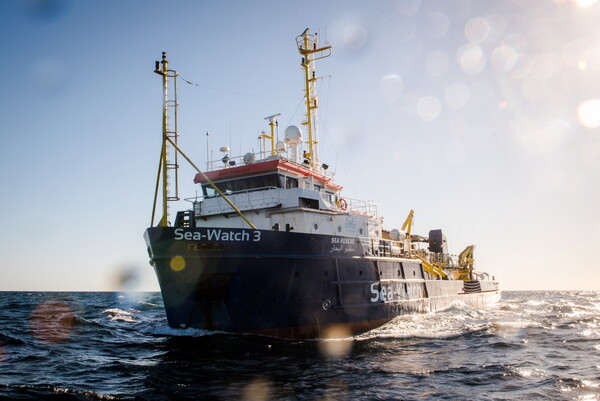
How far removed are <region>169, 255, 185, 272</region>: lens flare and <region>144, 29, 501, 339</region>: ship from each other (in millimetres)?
31

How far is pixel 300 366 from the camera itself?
11.0 meters

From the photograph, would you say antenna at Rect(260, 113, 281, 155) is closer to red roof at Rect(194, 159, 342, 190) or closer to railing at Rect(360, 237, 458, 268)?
red roof at Rect(194, 159, 342, 190)

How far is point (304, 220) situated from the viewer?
1625 centimetres

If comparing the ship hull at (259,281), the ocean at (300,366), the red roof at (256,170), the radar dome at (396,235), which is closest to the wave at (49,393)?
the ocean at (300,366)

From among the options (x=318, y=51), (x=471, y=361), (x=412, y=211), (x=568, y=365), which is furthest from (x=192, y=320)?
(x=412, y=211)

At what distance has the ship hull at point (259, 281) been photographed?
43.8 ft

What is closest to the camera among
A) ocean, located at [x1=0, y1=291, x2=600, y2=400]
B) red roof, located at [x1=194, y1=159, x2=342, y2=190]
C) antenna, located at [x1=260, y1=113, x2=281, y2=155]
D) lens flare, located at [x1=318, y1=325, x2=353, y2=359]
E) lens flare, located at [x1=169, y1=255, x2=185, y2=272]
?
ocean, located at [x1=0, y1=291, x2=600, y2=400]

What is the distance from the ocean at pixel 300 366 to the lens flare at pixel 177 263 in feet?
6.70

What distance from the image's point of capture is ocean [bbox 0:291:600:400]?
28.4 feet

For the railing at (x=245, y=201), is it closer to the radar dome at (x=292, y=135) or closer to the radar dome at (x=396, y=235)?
the radar dome at (x=292, y=135)

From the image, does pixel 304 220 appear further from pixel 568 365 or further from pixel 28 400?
pixel 28 400

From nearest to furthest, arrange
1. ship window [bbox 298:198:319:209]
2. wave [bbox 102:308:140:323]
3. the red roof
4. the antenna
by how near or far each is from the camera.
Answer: ship window [bbox 298:198:319:209]
the red roof
the antenna
wave [bbox 102:308:140:323]

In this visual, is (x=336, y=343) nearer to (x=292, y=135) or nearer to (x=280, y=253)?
(x=280, y=253)

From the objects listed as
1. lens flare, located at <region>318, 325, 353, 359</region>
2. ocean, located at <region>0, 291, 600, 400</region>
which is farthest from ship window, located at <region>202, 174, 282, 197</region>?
lens flare, located at <region>318, 325, 353, 359</region>
